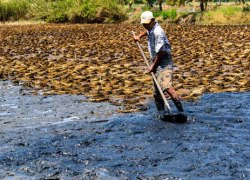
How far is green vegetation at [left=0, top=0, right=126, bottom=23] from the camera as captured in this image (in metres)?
41.3

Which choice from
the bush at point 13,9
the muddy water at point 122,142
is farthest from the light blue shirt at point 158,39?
the bush at point 13,9

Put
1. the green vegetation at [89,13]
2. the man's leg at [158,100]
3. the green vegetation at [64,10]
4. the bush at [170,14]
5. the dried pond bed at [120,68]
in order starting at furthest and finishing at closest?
1. the bush at [170,14]
2. the green vegetation at [64,10]
3. the green vegetation at [89,13]
4. the dried pond bed at [120,68]
5. the man's leg at [158,100]

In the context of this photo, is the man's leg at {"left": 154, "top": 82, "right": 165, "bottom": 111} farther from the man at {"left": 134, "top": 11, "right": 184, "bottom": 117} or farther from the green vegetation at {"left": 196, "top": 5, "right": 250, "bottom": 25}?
the green vegetation at {"left": 196, "top": 5, "right": 250, "bottom": 25}

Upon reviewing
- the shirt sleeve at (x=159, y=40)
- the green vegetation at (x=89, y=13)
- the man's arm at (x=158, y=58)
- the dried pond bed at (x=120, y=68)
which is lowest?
the green vegetation at (x=89, y=13)

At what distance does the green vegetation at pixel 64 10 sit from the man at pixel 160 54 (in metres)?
33.8

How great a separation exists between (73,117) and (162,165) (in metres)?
3.13

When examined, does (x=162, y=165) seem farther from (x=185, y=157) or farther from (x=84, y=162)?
(x=84, y=162)

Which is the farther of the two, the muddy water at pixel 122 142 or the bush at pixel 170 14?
the bush at pixel 170 14

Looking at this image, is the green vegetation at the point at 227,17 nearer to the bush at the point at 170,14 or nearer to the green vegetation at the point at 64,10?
the bush at the point at 170,14

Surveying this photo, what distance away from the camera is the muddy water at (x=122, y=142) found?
18.3ft

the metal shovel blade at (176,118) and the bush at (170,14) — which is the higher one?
the metal shovel blade at (176,118)

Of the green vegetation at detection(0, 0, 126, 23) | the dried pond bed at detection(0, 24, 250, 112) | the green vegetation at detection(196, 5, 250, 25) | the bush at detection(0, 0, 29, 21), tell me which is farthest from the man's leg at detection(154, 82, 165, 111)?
the bush at detection(0, 0, 29, 21)

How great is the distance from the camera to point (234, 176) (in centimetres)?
529

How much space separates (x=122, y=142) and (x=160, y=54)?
172cm
